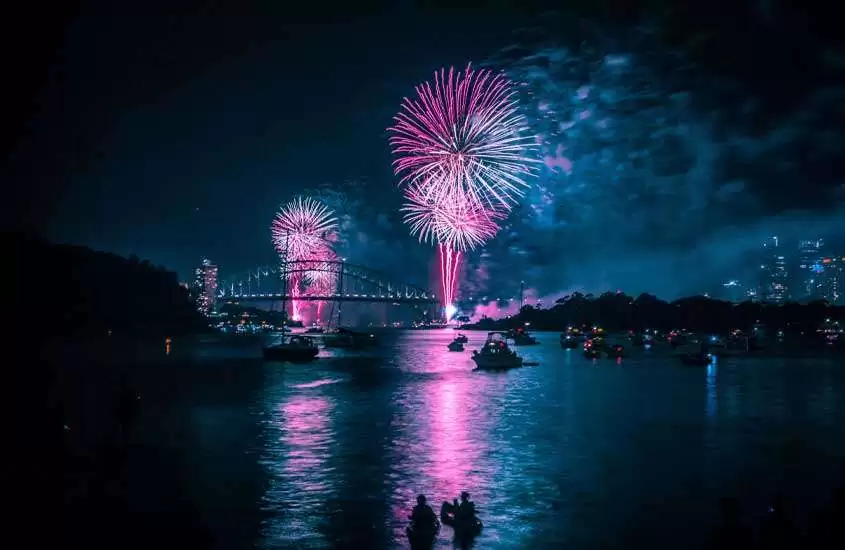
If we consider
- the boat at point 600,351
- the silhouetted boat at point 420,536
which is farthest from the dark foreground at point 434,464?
the boat at point 600,351

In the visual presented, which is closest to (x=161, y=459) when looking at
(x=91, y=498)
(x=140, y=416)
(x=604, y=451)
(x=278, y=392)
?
(x=91, y=498)

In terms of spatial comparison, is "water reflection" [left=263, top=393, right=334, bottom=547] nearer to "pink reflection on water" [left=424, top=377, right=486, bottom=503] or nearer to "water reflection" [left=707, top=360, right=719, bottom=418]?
"pink reflection on water" [left=424, top=377, right=486, bottom=503]

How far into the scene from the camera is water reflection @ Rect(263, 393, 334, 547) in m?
15.2

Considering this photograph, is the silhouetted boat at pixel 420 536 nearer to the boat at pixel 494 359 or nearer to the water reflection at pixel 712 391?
the water reflection at pixel 712 391

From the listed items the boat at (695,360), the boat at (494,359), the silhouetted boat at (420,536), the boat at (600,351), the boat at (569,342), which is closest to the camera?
the silhouetted boat at (420,536)

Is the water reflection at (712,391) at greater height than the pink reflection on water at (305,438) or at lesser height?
greater

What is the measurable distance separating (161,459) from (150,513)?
6.41m

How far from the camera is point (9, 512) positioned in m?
14.5

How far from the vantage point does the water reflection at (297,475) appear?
15195mm

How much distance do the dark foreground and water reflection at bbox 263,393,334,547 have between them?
75 millimetres

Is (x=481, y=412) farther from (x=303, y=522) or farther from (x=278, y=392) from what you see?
(x=303, y=522)

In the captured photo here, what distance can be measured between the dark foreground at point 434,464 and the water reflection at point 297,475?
3.0 inches

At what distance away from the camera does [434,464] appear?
72.6 ft

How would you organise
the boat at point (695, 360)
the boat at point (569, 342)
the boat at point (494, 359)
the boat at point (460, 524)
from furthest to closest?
the boat at point (569, 342), the boat at point (695, 360), the boat at point (494, 359), the boat at point (460, 524)
